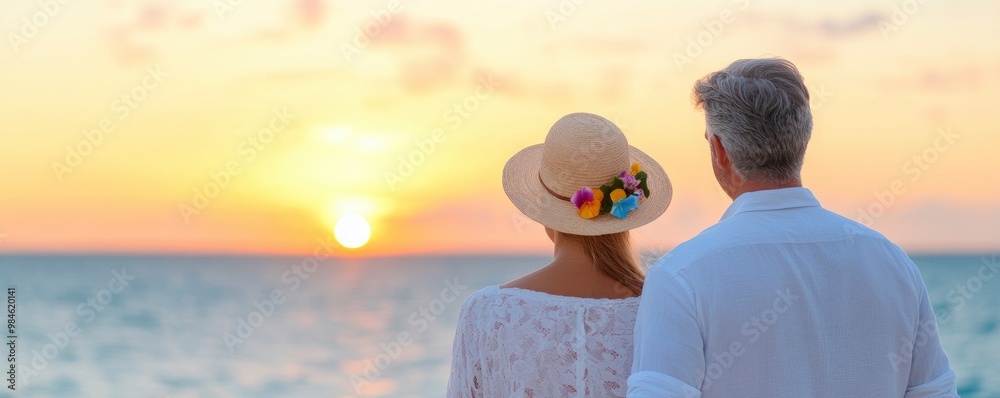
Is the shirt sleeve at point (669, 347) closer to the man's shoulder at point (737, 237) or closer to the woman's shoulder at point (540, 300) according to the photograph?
the man's shoulder at point (737, 237)

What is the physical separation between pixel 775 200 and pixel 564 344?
0.70m

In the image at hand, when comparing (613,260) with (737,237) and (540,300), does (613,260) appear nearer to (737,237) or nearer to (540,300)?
(540,300)

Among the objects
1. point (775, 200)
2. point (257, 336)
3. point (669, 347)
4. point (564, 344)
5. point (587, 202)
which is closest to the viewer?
point (669, 347)

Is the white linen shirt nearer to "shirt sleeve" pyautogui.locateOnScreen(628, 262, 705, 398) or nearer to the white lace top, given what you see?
"shirt sleeve" pyautogui.locateOnScreen(628, 262, 705, 398)

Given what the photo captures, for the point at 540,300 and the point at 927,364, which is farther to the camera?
the point at 540,300

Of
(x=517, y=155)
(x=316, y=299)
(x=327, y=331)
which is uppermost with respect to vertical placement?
(x=316, y=299)

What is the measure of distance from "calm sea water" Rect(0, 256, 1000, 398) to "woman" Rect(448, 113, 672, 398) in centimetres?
1139

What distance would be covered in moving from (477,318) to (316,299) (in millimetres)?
26553

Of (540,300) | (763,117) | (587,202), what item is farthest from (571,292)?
(763,117)

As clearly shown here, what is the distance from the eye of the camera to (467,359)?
2.32 metres

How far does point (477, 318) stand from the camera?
2289 millimetres

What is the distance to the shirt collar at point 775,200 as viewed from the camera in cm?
171

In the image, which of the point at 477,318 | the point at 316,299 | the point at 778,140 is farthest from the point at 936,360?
the point at 316,299

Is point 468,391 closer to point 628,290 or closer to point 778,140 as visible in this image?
point 628,290
